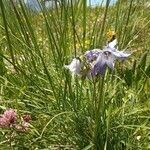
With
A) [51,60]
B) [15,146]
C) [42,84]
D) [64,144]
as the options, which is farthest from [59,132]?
[51,60]

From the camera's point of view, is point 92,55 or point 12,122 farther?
point 12,122

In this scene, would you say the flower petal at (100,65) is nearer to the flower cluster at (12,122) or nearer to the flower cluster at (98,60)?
the flower cluster at (98,60)


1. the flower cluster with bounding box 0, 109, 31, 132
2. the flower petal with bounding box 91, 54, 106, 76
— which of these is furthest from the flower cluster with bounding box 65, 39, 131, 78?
the flower cluster with bounding box 0, 109, 31, 132

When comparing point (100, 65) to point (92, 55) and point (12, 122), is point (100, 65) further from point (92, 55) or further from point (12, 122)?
point (12, 122)

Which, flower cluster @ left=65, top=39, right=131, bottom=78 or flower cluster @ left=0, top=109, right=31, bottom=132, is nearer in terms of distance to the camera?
flower cluster @ left=65, top=39, right=131, bottom=78

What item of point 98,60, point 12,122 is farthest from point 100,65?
point 12,122

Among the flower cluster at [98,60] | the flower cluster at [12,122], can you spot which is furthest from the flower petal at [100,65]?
the flower cluster at [12,122]

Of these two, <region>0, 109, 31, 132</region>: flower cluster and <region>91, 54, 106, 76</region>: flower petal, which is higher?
<region>91, 54, 106, 76</region>: flower petal

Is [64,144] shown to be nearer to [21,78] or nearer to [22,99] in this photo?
[22,99]

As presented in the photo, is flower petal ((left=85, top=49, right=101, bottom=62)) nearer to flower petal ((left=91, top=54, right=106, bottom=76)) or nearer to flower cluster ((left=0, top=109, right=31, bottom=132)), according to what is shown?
flower petal ((left=91, top=54, right=106, bottom=76))
